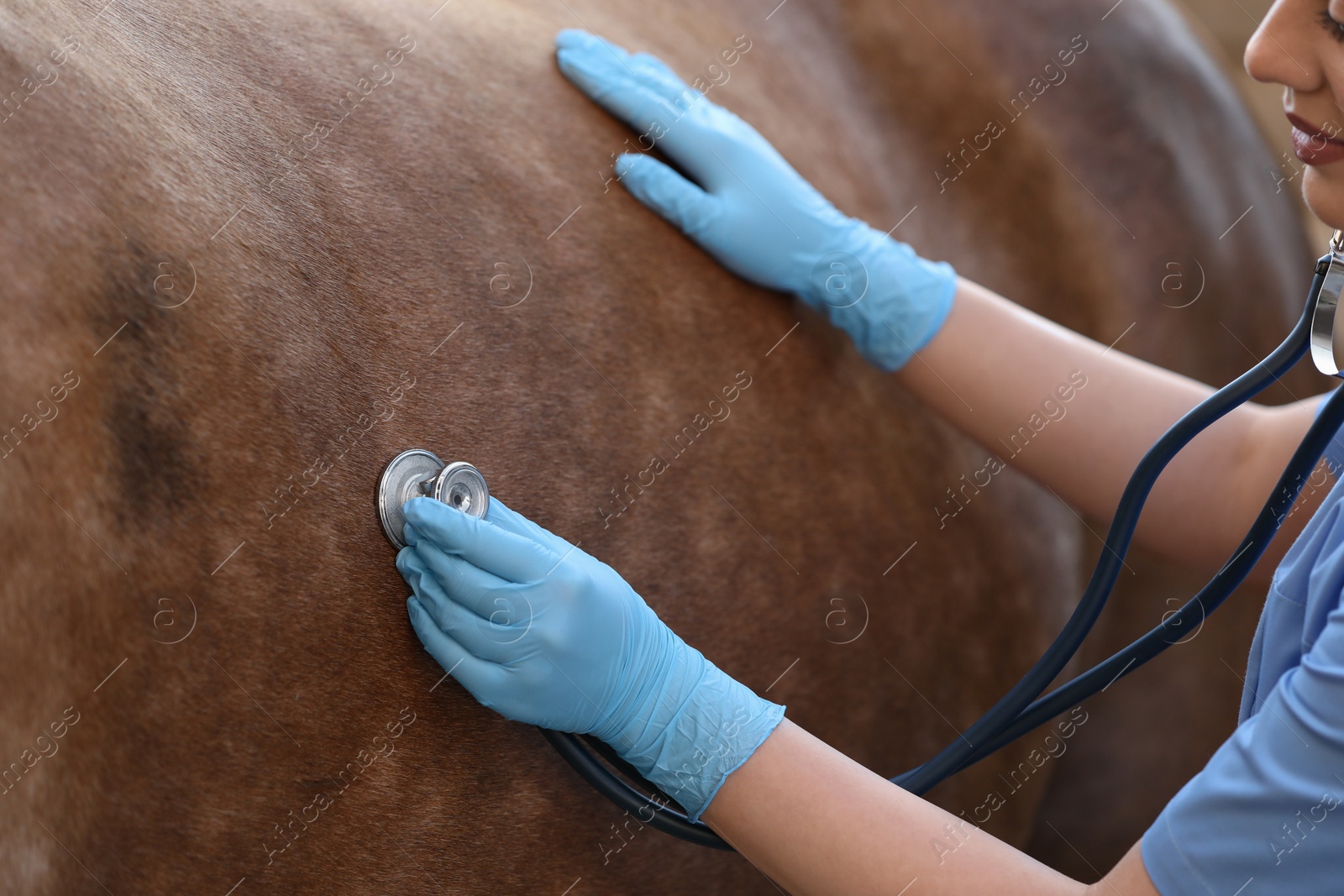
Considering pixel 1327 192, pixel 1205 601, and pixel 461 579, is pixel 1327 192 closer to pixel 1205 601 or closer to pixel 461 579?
pixel 1205 601

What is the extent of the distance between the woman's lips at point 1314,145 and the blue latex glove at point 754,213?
14.2 inches

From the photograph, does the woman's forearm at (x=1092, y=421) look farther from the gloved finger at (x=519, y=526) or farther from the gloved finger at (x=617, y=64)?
the gloved finger at (x=519, y=526)

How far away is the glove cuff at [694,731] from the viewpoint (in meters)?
0.73

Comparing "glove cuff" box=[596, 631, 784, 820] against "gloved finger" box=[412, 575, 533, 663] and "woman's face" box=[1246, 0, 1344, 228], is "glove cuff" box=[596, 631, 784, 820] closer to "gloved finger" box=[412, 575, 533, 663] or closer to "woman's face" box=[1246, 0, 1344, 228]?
"gloved finger" box=[412, 575, 533, 663]

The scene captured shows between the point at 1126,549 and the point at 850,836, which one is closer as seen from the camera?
the point at 850,836

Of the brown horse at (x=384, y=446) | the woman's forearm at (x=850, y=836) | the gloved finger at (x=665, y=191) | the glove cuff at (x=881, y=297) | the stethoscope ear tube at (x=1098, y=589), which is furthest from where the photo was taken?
the glove cuff at (x=881, y=297)

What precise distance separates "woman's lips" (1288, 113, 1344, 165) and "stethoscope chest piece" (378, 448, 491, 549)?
616 millimetres

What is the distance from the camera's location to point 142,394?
618 mm

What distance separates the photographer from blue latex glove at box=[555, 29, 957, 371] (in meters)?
0.95

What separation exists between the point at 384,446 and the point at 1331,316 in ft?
2.18

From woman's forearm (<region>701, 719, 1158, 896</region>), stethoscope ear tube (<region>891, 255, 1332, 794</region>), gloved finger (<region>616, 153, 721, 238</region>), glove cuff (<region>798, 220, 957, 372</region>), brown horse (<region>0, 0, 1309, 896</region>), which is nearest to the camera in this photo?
brown horse (<region>0, 0, 1309, 896</region>)

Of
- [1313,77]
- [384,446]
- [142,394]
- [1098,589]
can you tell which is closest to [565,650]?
[384,446]

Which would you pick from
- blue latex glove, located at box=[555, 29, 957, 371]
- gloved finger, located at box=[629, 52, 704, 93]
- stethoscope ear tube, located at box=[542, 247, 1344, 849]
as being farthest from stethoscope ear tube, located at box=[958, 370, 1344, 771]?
gloved finger, located at box=[629, 52, 704, 93]

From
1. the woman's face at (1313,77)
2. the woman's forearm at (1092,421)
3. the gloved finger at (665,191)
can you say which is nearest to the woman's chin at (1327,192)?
the woman's face at (1313,77)
